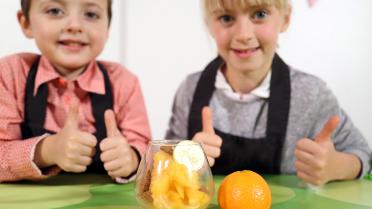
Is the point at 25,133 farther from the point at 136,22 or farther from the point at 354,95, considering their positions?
the point at 354,95

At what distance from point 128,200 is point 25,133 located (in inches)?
13.4

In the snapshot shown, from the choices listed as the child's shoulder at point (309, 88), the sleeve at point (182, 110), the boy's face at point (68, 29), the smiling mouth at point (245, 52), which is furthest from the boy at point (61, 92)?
the child's shoulder at point (309, 88)

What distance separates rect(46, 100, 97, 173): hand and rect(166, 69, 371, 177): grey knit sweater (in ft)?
1.16

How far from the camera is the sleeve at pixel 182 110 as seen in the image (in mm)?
1059

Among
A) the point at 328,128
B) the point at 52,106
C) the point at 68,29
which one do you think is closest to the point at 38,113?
the point at 52,106

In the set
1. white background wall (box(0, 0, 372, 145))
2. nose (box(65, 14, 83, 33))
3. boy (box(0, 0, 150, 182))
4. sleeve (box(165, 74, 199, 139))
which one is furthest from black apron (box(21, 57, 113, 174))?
white background wall (box(0, 0, 372, 145))

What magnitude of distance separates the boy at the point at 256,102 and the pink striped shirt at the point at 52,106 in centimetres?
15

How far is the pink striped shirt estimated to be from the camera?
0.77m

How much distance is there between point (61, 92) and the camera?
90cm

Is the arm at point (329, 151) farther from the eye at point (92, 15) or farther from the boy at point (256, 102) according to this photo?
the eye at point (92, 15)

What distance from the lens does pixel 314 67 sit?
1456 millimetres

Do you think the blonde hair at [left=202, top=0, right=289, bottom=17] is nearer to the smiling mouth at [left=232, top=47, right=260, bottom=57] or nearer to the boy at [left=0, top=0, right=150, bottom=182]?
the smiling mouth at [left=232, top=47, right=260, bottom=57]

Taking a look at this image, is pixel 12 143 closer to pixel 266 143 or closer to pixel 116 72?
pixel 116 72

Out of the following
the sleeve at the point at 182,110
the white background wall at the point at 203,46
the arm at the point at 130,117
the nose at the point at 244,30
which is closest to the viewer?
the arm at the point at 130,117
